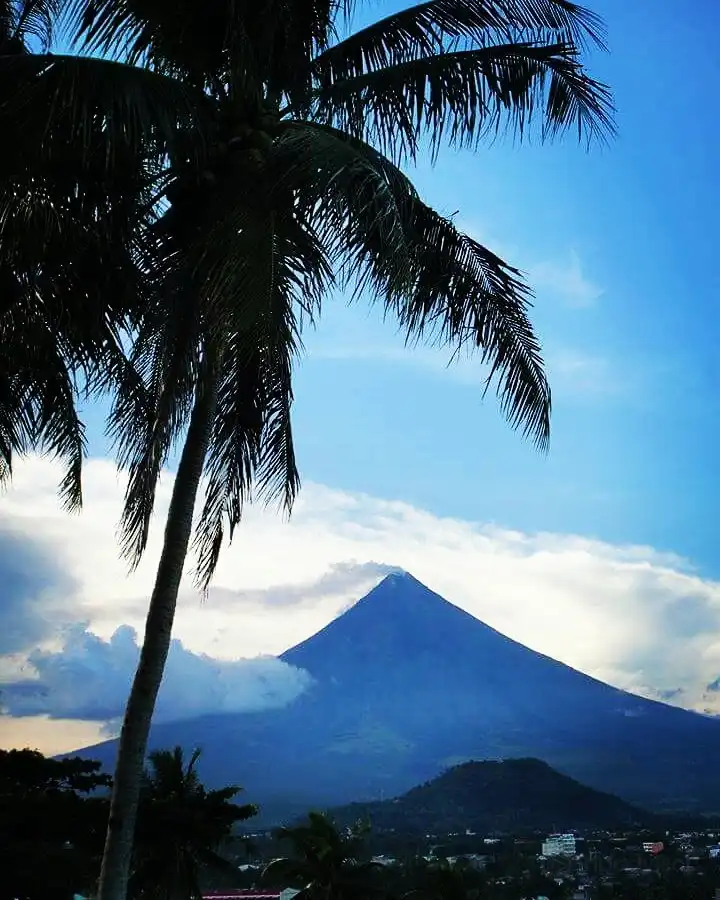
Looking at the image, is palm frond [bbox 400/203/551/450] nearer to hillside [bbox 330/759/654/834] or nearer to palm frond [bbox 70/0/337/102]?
palm frond [bbox 70/0/337/102]

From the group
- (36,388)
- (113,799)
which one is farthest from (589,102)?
(113,799)

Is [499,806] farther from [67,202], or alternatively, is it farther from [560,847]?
[67,202]

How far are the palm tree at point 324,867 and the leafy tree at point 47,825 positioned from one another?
15.4 m

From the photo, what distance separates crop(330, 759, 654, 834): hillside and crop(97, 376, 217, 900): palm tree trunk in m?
114

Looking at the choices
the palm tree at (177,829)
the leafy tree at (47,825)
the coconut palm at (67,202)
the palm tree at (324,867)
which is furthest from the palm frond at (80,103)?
the palm tree at (324,867)

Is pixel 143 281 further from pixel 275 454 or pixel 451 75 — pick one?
pixel 451 75

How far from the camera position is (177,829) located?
1831 cm

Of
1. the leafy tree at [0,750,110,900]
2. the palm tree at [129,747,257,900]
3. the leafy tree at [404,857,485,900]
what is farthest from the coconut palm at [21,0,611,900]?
the leafy tree at [404,857,485,900]

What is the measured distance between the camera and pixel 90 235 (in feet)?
27.3

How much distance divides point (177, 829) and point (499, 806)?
123m

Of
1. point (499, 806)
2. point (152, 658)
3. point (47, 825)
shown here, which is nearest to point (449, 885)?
point (47, 825)

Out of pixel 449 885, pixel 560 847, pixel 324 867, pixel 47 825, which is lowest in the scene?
pixel 560 847

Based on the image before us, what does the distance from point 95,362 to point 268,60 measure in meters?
2.86

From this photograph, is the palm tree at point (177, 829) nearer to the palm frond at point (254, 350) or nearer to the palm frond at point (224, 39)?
the palm frond at point (254, 350)
